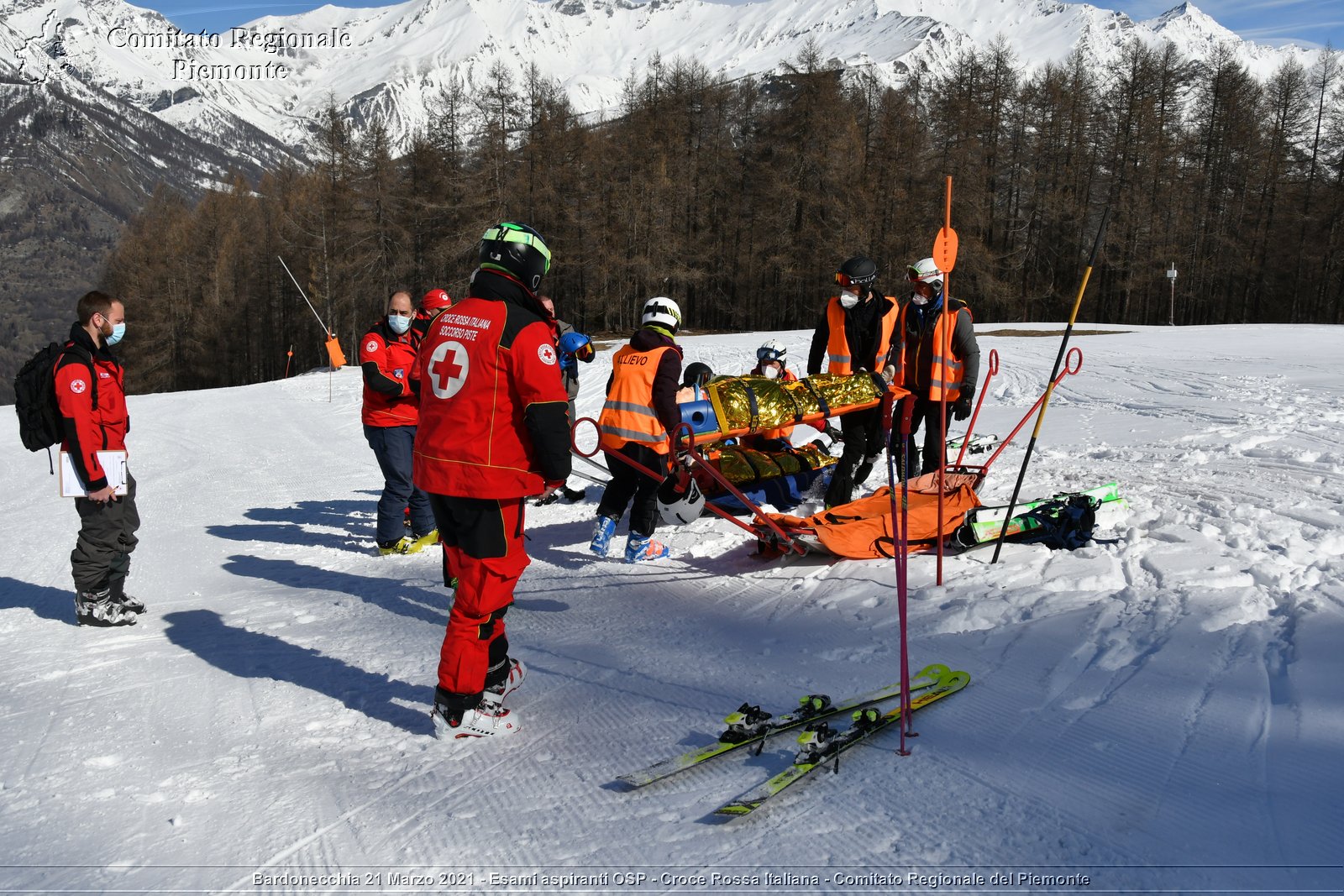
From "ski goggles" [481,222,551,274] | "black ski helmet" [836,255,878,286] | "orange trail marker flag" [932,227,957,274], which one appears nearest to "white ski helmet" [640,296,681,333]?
"black ski helmet" [836,255,878,286]

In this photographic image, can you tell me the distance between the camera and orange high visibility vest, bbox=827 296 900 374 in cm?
702

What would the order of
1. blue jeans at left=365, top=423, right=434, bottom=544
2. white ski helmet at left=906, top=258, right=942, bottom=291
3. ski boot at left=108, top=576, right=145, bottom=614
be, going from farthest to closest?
white ski helmet at left=906, top=258, right=942, bottom=291 < blue jeans at left=365, top=423, right=434, bottom=544 < ski boot at left=108, top=576, right=145, bottom=614

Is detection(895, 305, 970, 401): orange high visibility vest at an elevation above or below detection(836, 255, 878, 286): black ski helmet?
below

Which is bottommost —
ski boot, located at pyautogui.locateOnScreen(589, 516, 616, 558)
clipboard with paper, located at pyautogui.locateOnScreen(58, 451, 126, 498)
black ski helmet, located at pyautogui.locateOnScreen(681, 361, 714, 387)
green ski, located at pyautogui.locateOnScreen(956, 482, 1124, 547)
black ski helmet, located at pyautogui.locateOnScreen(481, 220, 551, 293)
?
ski boot, located at pyautogui.locateOnScreen(589, 516, 616, 558)

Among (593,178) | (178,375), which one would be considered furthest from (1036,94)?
(178,375)

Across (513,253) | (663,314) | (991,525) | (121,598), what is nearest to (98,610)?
(121,598)

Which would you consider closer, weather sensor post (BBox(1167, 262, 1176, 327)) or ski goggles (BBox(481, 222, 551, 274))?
ski goggles (BBox(481, 222, 551, 274))

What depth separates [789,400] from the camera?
7.00 meters

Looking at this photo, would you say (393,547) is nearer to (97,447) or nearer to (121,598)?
(121,598)

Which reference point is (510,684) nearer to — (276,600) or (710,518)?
(276,600)

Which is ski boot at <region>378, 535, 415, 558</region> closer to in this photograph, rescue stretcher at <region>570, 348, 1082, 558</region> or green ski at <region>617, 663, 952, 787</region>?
rescue stretcher at <region>570, 348, 1082, 558</region>

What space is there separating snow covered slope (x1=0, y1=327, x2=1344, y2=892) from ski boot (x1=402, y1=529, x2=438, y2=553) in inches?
7.9

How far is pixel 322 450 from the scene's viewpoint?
12109 millimetres

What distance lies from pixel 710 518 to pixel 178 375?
49844 mm
